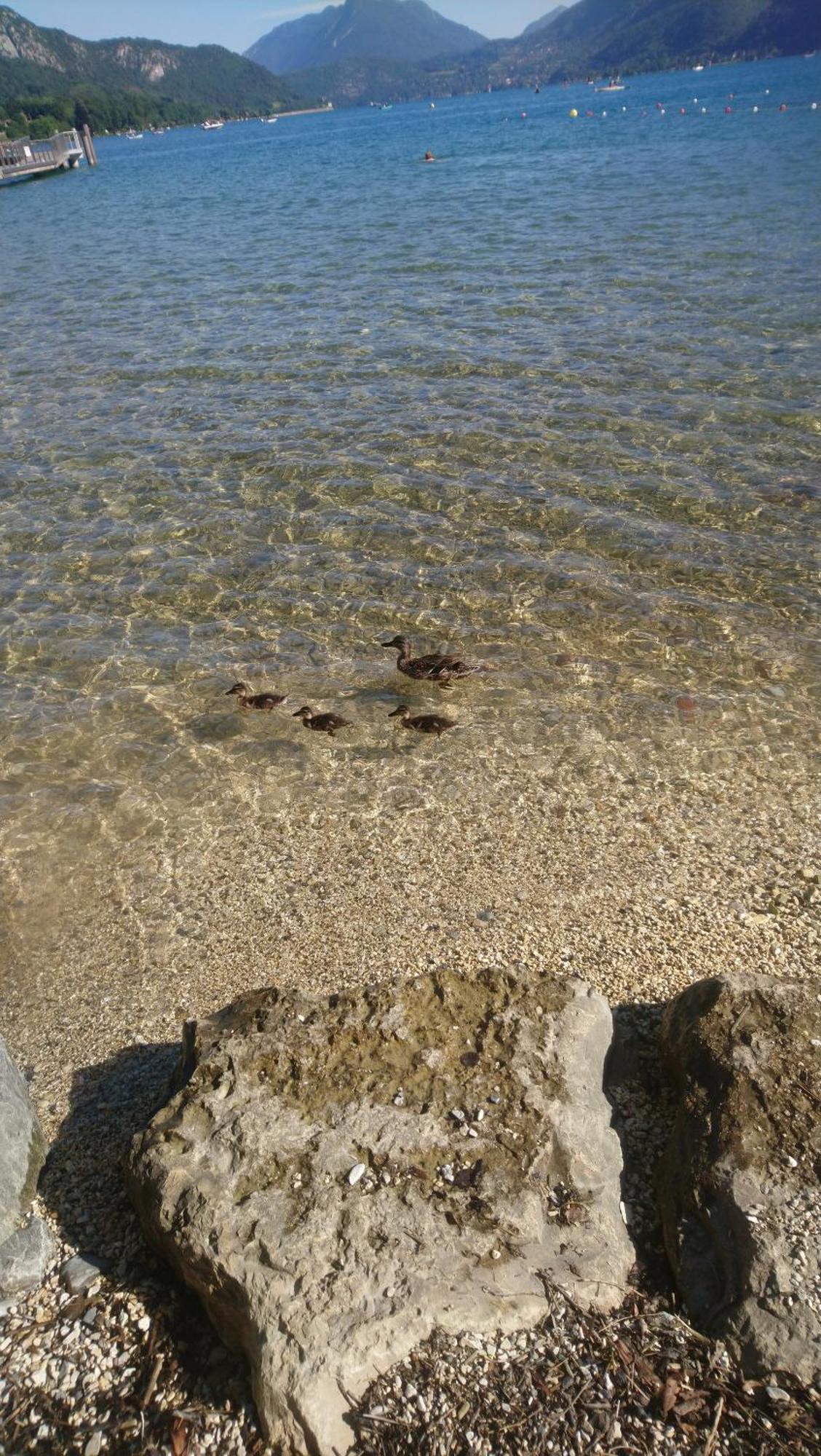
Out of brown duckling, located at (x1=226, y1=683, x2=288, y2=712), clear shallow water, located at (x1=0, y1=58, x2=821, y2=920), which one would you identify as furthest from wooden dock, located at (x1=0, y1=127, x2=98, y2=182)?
brown duckling, located at (x1=226, y1=683, x2=288, y2=712)

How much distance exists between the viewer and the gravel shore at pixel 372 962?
3.33 meters

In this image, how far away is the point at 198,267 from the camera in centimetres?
2792

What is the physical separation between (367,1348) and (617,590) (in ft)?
25.8

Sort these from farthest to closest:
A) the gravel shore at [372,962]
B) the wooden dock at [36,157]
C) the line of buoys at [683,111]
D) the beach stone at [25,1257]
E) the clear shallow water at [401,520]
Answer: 1. the wooden dock at [36,157]
2. the line of buoys at [683,111]
3. the clear shallow water at [401,520]
4. the beach stone at [25,1257]
5. the gravel shore at [372,962]

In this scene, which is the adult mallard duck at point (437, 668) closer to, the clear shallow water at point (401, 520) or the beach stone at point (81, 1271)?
the clear shallow water at point (401, 520)

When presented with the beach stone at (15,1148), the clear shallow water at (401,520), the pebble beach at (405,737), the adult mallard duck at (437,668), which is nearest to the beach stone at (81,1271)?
the pebble beach at (405,737)

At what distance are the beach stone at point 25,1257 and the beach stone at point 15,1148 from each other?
0.05m

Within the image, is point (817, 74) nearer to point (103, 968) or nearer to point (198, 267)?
point (198, 267)

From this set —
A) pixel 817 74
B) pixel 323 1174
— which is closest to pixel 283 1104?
pixel 323 1174

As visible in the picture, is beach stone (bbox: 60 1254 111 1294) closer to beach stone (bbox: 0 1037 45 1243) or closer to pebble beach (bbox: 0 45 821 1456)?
pebble beach (bbox: 0 45 821 1456)

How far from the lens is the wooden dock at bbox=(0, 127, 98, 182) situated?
68.5 m

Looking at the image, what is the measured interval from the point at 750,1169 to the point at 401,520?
9.14 m

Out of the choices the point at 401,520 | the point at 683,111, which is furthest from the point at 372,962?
the point at 683,111

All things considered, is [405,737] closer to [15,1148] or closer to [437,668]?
[437,668]
